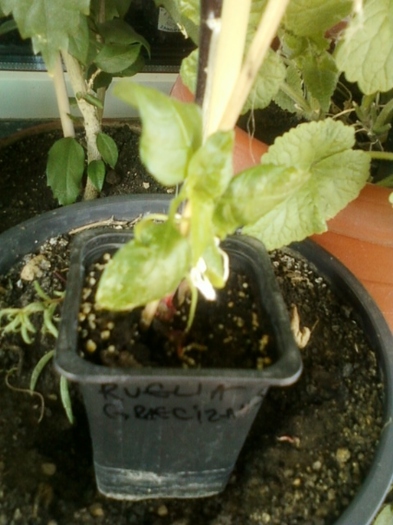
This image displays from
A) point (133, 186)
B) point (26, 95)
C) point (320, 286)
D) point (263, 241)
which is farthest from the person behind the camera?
point (26, 95)

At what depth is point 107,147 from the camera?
0.87m

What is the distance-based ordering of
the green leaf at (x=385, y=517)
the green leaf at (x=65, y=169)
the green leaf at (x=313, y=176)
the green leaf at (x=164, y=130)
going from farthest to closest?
the green leaf at (x=65, y=169)
the green leaf at (x=385, y=517)
the green leaf at (x=313, y=176)
the green leaf at (x=164, y=130)

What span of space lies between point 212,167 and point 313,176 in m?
0.27

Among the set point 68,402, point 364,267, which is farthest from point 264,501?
point 364,267

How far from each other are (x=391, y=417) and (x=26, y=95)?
90 centimetres

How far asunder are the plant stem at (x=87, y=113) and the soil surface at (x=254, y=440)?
24 cm

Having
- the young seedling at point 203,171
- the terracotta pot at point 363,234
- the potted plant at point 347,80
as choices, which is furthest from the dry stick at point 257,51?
the terracotta pot at point 363,234

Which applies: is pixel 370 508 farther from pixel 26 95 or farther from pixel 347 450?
pixel 26 95

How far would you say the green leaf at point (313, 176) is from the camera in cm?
57

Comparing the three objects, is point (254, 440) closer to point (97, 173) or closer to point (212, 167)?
point (212, 167)

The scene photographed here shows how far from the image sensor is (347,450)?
54 cm

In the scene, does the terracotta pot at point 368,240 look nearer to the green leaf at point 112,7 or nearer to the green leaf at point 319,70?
the green leaf at point 319,70

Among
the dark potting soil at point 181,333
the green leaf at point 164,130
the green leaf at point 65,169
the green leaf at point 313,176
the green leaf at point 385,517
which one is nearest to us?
the green leaf at point 164,130

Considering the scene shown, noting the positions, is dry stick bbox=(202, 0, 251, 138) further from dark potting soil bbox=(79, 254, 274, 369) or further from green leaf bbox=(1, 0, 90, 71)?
green leaf bbox=(1, 0, 90, 71)
